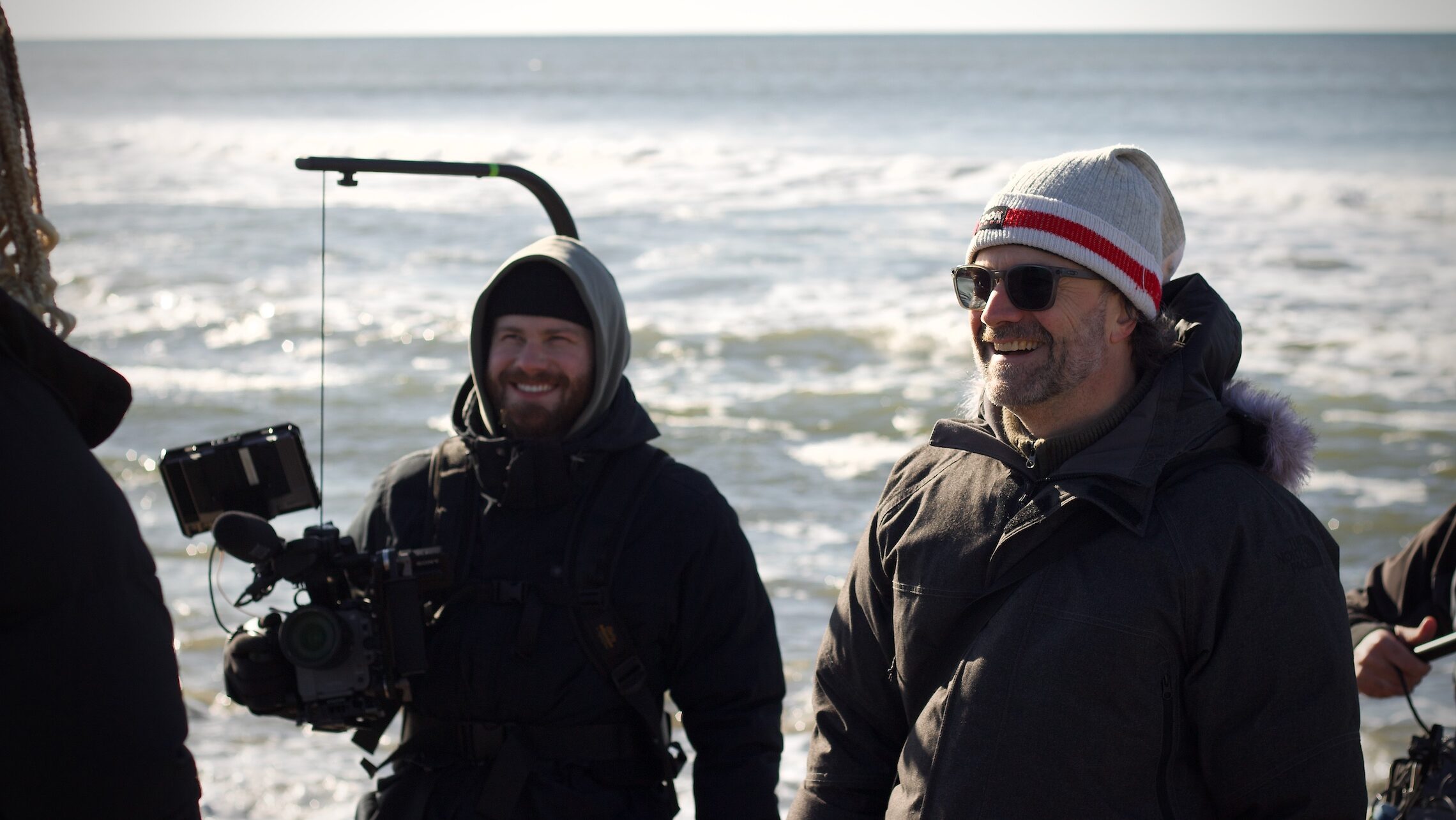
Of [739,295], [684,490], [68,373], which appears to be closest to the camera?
[68,373]

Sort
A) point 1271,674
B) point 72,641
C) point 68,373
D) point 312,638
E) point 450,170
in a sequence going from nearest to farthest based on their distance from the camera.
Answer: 1. point 72,641
2. point 68,373
3. point 1271,674
4. point 312,638
5. point 450,170

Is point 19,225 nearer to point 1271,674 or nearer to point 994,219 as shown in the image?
point 994,219

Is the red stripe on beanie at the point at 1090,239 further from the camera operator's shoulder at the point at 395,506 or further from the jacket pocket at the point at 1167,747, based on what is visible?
the camera operator's shoulder at the point at 395,506

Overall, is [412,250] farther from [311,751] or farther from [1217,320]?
[1217,320]

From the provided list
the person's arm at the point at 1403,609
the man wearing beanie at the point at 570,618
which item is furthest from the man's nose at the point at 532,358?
the person's arm at the point at 1403,609

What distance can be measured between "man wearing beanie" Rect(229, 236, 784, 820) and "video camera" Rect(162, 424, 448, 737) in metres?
0.11

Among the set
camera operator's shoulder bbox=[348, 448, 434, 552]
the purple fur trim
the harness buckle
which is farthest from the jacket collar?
the purple fur trim

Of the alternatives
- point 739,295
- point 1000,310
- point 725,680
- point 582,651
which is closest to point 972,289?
point 1000,310

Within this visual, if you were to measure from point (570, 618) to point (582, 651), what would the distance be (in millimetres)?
76

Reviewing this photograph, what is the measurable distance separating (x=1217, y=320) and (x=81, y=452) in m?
1.89

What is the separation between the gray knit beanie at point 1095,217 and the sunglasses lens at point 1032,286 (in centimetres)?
4

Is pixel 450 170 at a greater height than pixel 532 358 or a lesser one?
greater

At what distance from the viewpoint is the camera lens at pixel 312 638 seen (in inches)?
107

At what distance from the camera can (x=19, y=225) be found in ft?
6.92
